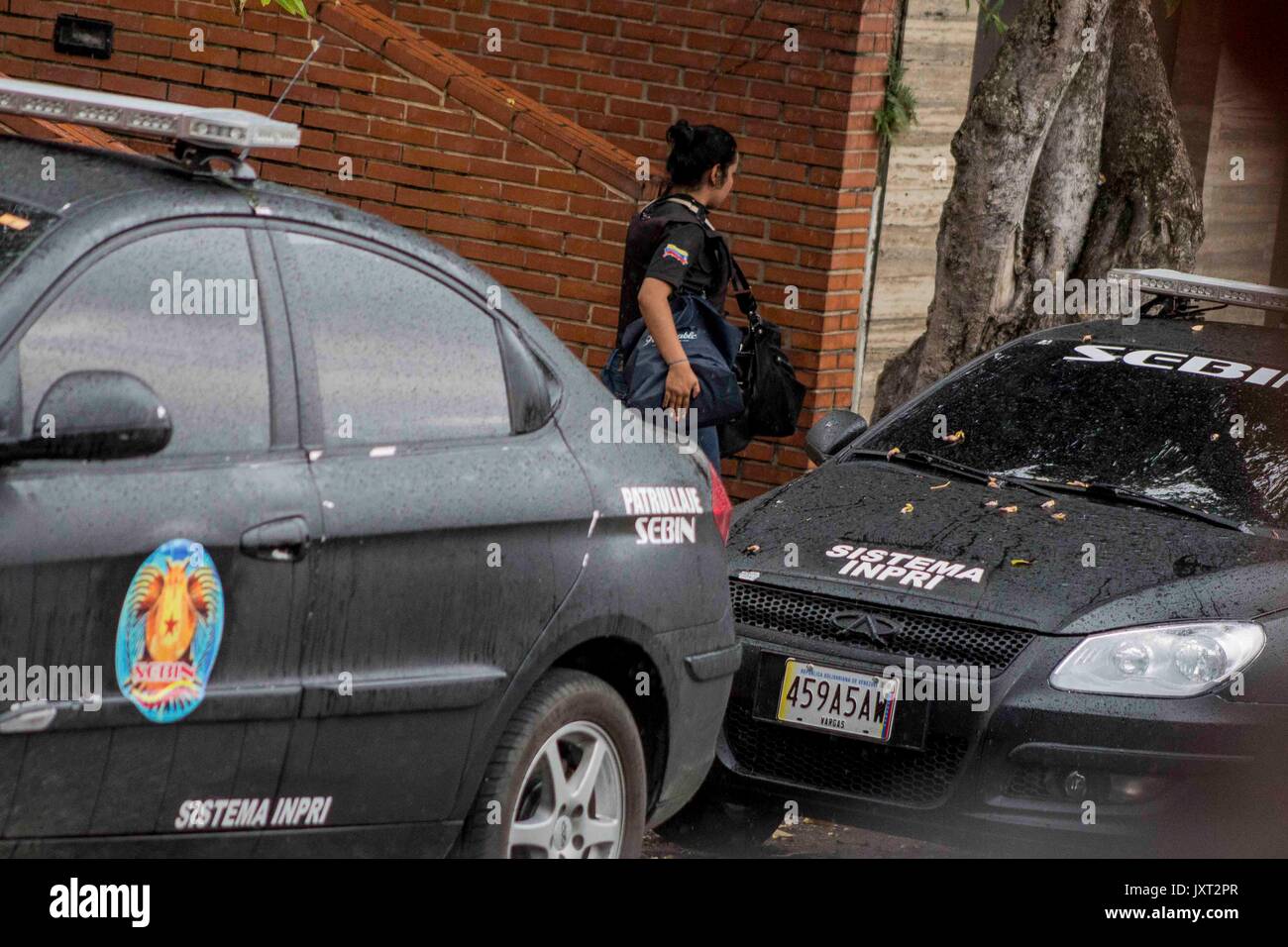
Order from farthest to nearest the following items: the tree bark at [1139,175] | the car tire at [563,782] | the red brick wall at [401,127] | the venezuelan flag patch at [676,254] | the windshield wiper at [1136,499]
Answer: the red brick wall at [401,127]
the tree bark at [1139,175]
the venezuelan flag patch at [676,254]
the windshield wiper at [1136,499]
the car tire at [563,782]

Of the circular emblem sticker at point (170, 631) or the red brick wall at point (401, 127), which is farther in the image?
the red brick wall at point (401, 127)

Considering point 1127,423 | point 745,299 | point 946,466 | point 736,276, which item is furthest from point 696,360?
point 1127,423

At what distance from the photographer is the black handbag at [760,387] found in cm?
720

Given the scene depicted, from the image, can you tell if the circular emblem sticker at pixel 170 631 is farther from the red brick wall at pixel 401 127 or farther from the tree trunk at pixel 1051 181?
the red brick wall at pixel 401 127

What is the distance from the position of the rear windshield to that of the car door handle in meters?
0.65

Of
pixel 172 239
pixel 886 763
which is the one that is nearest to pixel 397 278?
pixel 172 239

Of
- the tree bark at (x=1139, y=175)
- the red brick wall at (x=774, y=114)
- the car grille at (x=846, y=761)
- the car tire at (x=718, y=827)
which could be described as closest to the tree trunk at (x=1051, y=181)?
the tree bark at (x=1139, y=175)

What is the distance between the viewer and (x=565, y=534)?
450 centimetres

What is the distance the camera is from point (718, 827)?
6.11 m

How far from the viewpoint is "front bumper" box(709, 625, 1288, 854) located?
527cm

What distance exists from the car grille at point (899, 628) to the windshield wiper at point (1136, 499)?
879mm

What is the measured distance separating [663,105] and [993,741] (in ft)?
16.9

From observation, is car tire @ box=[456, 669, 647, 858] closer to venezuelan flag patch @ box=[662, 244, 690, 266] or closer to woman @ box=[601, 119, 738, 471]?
woman @ box=[601, 119, 738, 471]

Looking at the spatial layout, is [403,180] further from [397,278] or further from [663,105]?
[397,278]
